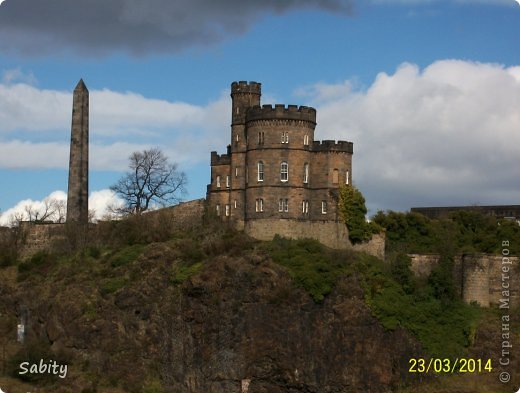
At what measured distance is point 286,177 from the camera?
7275 cm

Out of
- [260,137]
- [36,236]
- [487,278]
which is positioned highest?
[260,137]

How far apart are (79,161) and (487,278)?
1077 inches

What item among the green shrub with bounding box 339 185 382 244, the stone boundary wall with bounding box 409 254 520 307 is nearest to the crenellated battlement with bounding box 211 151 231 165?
the green shrub with bounding box 339 185 382 244

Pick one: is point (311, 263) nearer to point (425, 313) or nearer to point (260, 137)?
point (425, 313)

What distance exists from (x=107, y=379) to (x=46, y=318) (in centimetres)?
647

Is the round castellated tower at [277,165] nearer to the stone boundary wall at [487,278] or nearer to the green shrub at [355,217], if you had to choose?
the green shrub at [355,217]

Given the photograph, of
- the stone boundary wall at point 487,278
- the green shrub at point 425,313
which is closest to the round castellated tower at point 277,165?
the green shrub at point 425,313

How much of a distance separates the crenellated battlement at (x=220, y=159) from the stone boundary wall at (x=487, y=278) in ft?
55.0

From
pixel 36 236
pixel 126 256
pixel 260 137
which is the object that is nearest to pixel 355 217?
pixel 260 137

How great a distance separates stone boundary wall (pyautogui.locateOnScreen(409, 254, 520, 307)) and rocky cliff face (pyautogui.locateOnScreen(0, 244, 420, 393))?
549 cm

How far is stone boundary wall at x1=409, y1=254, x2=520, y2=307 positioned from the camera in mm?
68688

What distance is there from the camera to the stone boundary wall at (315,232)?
72.1 m

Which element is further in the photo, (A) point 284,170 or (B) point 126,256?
(A) point 284,170

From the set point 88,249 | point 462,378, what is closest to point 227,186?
point 88,249
